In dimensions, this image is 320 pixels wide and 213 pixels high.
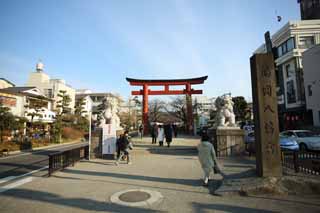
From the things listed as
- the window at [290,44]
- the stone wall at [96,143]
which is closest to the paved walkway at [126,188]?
the stone wall at [96,143]

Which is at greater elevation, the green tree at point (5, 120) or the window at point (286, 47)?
the window at point (286, 47)

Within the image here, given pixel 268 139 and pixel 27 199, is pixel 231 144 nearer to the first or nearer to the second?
pixel 268 139

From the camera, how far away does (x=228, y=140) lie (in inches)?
426

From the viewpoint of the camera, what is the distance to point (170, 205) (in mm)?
4363

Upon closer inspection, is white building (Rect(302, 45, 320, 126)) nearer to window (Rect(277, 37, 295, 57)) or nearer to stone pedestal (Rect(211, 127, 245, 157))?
window (Rect(277, 37, 295, 57))

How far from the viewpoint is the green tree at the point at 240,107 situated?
94.7 feet

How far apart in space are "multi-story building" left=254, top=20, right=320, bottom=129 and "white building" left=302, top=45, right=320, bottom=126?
A: 1892mm

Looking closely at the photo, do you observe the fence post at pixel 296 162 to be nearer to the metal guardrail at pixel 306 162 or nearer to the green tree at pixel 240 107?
the metal guardrail at pixel 306 162

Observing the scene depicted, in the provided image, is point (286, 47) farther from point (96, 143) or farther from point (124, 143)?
point (96, 143)

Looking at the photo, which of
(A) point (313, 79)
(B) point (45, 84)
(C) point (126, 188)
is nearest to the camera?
(C) point (126, 188)

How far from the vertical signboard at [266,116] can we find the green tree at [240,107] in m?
24.1

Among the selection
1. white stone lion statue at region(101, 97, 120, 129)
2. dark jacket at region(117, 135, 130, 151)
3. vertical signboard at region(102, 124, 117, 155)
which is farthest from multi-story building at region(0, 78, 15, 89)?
dark jacket at region(117, 135, 130, 151)

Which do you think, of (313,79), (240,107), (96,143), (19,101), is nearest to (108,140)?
(96,143)

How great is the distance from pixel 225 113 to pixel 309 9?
33304 millimetres
